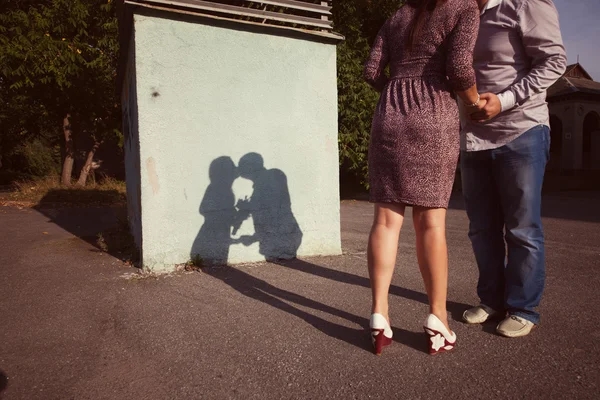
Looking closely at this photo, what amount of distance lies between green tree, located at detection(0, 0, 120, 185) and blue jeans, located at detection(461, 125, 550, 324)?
12.4 meters

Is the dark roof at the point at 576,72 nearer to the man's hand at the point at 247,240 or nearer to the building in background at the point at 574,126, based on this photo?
the building in background at the point at 574,126

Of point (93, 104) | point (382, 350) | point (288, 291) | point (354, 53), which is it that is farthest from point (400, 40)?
point (93, 104)

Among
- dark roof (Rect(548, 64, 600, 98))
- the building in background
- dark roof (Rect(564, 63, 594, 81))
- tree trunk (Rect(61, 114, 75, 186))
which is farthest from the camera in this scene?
dark roof (Rect(564, 63, 594, 81))

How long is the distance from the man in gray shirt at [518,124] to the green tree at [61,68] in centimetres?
1231

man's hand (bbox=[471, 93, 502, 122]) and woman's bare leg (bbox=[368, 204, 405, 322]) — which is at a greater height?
man's hand (bbox=[471, 93, 502, 122])

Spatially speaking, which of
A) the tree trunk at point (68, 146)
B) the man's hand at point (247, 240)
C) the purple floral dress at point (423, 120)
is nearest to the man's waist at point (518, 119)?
the purple floral dress at point (423, 120)

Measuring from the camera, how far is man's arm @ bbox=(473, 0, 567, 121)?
2256mm

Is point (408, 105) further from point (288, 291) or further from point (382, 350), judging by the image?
point (288, 291)

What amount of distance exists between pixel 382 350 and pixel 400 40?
5.24ft

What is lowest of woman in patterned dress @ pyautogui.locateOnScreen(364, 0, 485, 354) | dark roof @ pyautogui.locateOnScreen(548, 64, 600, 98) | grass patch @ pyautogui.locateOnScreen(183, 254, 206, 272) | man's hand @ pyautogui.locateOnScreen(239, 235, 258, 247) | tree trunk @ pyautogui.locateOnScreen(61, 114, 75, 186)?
grass patch @ pyautogui.locateOnScreen(183, 254, 206, 272)

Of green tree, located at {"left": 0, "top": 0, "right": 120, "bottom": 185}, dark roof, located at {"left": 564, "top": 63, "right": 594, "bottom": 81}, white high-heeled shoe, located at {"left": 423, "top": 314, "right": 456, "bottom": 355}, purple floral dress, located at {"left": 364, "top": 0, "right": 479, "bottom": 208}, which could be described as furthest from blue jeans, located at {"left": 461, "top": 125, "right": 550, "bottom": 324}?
dark roof, located at {"left": 564, "top": 63, "right": 594, "bottom": 81}

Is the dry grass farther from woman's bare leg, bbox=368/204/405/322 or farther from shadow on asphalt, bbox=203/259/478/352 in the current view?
woman's bare leg, bbox=368/204/405/322

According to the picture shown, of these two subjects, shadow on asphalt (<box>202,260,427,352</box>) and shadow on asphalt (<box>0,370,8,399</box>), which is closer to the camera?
shadow on asphalt (<box>0,370,8,399</box>)

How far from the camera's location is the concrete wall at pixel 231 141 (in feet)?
12.6
